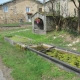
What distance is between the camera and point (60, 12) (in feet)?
74.0

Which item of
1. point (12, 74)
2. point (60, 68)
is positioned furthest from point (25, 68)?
point (60, 68)

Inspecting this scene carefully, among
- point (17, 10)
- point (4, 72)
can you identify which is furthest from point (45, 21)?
point (17, 10)

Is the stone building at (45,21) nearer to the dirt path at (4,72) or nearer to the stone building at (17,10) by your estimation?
the dirt path at (4,72)

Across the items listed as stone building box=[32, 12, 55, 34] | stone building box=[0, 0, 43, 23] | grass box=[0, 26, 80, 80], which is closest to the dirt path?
grass box=[0, 26, 80, 80]

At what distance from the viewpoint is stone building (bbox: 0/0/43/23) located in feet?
145

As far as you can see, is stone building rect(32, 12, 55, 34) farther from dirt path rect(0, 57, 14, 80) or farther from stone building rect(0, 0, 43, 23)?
stone building rect(0, 0, 43, 23)

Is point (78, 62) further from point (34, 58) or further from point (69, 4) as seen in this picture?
point (69, 4)

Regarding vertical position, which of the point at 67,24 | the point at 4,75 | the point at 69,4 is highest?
the point at 69,4

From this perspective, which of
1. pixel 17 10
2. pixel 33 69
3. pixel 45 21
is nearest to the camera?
pixel 33 69

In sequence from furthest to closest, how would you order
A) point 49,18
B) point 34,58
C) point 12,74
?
1. point 49,18
2. point 34,58
3. point 12,74

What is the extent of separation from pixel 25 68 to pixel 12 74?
895 millimetres

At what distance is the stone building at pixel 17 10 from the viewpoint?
4425cm

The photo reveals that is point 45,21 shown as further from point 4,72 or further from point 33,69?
point 4,72

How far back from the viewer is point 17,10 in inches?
1784
